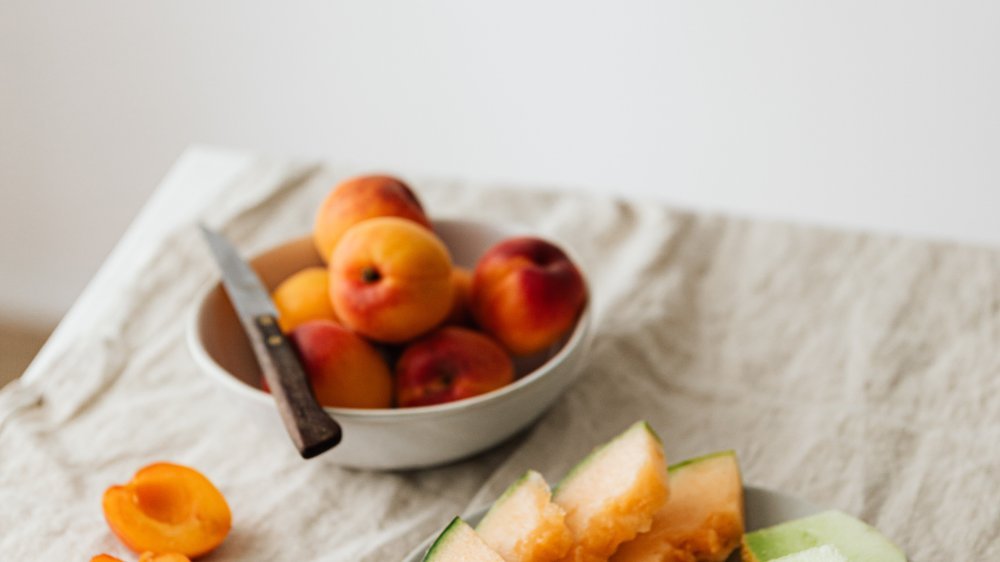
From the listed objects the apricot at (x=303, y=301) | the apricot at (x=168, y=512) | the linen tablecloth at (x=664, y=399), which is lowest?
the linen tablecloth at (x=664, y=399)

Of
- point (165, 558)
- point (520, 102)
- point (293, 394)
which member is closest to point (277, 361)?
point (293, 394)

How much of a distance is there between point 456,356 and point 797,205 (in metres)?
1.44

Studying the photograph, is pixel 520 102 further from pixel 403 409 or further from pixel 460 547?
pixel 460 547

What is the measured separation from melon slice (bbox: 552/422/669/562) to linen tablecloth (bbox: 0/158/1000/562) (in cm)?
14

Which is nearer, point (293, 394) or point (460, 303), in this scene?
point (293, 394)

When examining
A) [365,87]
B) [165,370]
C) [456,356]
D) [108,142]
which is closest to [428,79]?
[365,87]

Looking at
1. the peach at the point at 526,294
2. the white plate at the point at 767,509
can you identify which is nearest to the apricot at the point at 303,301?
the peach at the point at 526,294

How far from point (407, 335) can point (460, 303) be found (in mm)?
82

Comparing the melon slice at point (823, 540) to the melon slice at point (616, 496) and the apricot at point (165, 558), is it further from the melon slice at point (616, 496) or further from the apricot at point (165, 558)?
the apricot at point (165, 558)

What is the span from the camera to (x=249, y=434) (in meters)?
0.87

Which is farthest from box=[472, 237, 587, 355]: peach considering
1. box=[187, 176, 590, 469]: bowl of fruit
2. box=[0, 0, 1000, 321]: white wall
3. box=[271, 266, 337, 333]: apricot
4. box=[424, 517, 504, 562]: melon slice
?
box=[0, 0, 1000, 321]: white wall

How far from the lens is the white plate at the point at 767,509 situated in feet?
2.29

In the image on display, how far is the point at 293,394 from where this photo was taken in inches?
29.2

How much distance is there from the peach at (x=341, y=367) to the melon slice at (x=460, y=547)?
181 millimetres
